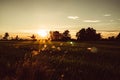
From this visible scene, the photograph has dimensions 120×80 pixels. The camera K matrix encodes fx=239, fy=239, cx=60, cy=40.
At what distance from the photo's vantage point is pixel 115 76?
8844 millimetres

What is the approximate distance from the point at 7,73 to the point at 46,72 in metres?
1.52

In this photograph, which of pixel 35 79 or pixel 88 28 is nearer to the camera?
pixel 35 79

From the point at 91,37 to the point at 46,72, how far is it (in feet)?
377

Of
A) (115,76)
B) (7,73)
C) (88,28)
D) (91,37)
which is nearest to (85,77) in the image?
(115,76)

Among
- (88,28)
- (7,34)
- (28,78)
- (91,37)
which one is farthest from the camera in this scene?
(7,34)

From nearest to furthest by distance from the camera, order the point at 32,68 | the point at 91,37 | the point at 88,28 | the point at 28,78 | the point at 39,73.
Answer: the point at 28,78
the point at 39,73
the point at 32,68
the point at 91,37
the point at 88,28

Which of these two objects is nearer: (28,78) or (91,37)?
(28,78)

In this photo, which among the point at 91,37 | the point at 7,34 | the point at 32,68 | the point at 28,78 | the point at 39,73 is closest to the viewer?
the point at 28,78

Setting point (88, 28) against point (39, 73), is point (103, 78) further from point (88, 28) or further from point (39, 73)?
point (88, 28)

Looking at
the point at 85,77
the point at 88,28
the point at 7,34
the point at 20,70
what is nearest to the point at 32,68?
the point at 20,70

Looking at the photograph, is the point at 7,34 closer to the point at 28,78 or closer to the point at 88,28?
the point at 88,28

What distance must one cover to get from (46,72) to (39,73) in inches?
11.5

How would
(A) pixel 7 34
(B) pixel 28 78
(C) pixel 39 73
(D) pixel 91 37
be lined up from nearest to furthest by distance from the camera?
(B) pixel 28 78
(C) pixel 39 73
(D) pixel 91 37
(A) pixel 7 34

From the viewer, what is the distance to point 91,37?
122000mm
